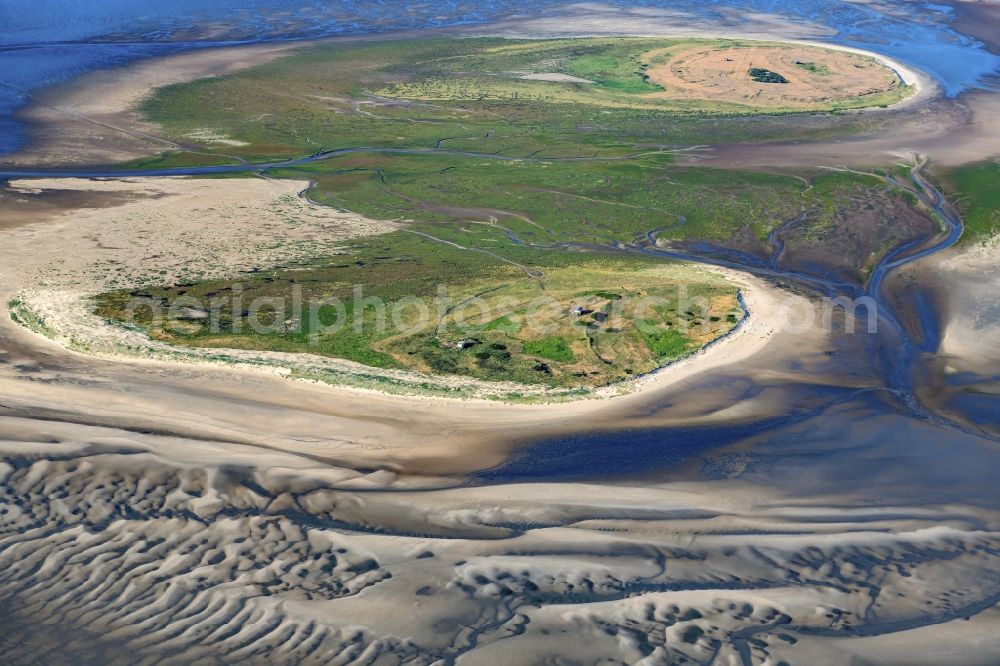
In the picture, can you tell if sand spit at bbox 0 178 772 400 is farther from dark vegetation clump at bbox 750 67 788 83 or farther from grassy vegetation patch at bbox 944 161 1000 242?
dark vegetation clump at bbox 750 67 788 83

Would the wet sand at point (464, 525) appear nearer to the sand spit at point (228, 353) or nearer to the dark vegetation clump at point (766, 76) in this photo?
the sand spit at point (228, 353)

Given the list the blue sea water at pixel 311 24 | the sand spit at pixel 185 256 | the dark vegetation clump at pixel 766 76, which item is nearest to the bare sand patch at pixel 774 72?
the dark vegetation clump at pixel 766 76

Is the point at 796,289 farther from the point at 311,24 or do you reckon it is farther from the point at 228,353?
the point at 311,24

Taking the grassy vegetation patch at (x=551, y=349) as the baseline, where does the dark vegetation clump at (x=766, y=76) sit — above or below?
above

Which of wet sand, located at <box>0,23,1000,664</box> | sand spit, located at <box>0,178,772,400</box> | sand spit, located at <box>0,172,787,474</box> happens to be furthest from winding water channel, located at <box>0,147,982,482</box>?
sand spit, located at <box>0,178,772,400</box>

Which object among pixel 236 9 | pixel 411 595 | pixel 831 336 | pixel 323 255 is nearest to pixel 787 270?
pixel 831 336

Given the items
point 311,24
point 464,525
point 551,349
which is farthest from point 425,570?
point 311,24
